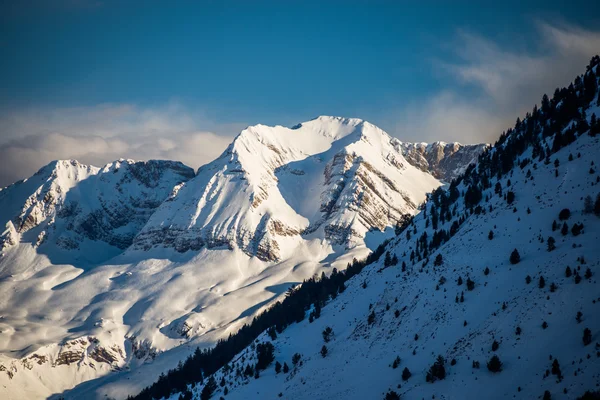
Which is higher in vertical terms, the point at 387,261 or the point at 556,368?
the point at 387,261

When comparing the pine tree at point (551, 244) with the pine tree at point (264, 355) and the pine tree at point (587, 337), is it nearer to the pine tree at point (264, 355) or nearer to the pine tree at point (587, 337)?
the pine tree at point (587, 337)

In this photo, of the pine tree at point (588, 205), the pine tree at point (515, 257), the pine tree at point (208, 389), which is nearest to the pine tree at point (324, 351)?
the pine tree at point (208, 389)

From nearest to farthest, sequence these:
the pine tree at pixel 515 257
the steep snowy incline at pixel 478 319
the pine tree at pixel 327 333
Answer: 1. the steep snowy incline at pixel 478 319
2. the pine tree at pixel 515 257
3. the pine tree at pixel 327 333

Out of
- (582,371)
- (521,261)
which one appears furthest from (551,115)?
(582,371)

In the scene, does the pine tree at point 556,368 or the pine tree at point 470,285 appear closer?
the pine tree at point 556,368

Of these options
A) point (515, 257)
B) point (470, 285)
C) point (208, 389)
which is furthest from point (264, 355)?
point (515, 257)

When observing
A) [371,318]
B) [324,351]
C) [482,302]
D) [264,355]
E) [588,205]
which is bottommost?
[324,351]

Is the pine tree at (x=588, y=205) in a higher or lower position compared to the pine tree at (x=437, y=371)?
higher

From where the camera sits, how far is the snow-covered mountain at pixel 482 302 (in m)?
81.1

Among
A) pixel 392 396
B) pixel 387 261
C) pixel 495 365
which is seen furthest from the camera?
pixel 387 261

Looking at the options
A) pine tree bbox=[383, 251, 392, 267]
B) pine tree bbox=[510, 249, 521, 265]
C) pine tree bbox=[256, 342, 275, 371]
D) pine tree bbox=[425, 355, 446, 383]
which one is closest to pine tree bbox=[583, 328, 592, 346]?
pine tree bbox=[425, 355, 446, 383]

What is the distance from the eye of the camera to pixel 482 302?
100812 millimetres

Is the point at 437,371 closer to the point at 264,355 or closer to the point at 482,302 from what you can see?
the point at 482,302

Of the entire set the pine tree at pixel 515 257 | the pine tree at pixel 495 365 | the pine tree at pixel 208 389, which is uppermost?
the pine tree at pixel 515 257
